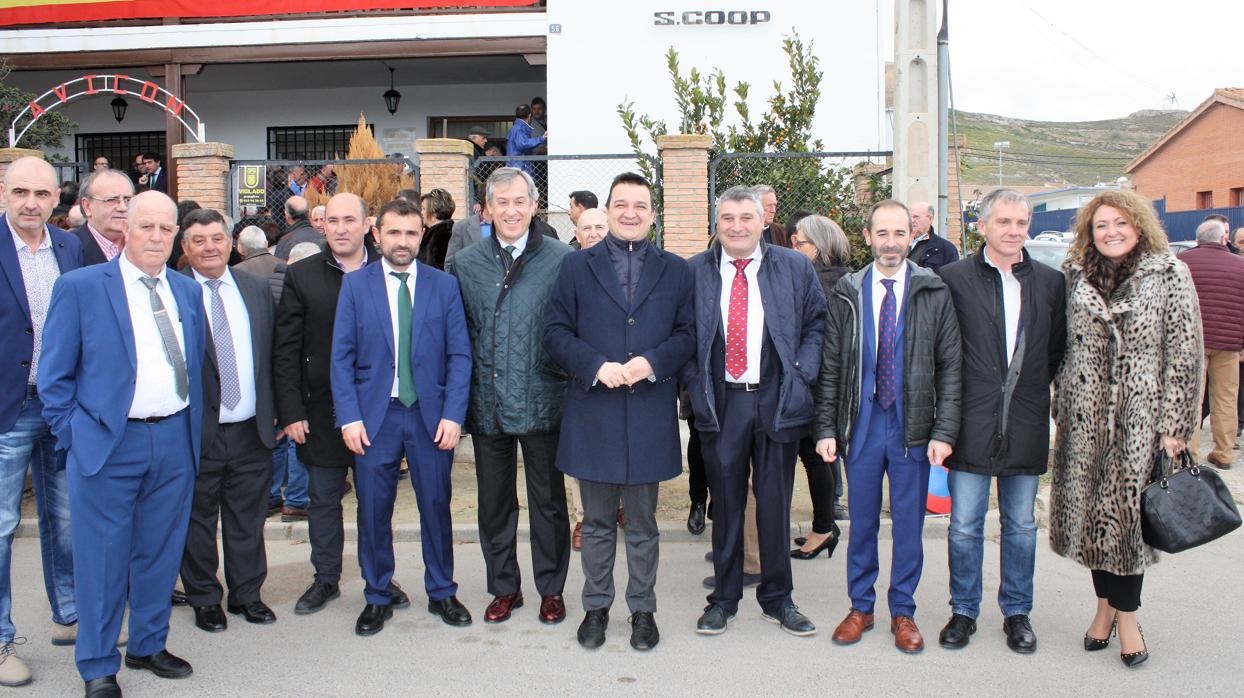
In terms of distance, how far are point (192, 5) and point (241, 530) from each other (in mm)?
14255

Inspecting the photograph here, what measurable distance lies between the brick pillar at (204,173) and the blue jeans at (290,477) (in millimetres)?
6239

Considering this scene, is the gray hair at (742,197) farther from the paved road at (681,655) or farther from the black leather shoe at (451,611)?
the black leather shoe at (451,611)

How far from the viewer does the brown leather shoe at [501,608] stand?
5117 mm

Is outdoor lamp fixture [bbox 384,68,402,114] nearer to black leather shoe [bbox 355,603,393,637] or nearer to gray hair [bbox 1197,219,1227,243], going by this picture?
gray hair [bbox 1197,219,1227,243]

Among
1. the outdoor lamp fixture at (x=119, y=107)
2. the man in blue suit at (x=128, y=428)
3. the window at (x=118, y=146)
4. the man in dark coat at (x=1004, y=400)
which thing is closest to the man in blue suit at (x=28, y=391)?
the man in blue suit at (x=128, y=428)

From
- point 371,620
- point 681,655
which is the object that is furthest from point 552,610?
point 371,620

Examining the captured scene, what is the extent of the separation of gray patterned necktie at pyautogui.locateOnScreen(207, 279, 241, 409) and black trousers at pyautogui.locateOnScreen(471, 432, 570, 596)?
47.5 inches

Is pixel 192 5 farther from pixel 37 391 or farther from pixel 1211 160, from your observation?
pixel 1211 160

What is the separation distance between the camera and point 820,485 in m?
6.04

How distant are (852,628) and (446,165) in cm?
866

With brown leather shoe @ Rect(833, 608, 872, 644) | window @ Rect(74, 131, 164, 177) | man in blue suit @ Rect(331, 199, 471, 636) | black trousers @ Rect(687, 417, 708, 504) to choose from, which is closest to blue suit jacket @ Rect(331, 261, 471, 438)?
man in blue suit @ Rect(331, 199, 471, 636)

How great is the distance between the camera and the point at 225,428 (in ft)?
16.5

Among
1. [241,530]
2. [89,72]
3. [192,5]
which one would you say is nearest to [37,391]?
[241,530]

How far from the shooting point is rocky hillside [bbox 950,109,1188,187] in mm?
103438
